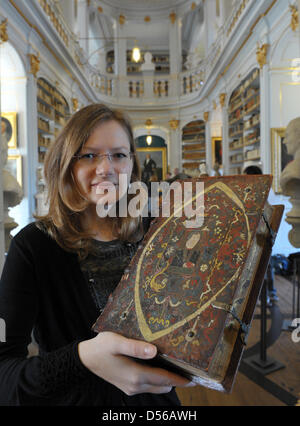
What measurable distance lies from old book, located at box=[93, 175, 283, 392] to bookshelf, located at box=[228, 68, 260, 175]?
6.21m

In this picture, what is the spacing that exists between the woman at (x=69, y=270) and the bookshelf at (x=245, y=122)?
20.1 ft

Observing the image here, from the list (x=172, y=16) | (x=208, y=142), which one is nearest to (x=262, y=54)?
(x=208, y=142)

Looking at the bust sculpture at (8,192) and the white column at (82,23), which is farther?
the white column at (82,23)

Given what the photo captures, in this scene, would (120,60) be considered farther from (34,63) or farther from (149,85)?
(34,63)

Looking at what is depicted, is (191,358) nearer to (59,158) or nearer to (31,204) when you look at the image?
(59,158)

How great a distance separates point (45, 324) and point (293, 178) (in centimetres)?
224

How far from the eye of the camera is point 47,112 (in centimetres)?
741

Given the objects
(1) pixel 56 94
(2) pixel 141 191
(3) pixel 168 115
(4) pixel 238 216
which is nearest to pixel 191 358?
(4) pixel 238 216

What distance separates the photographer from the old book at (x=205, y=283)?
0.53 m

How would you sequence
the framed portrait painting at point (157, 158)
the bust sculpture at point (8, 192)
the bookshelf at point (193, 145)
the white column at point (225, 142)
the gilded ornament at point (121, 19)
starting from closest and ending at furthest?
1. the bust sculpture at point (8, 192)
2. the white column at point (225, 142)
3. the gilded ornament at point (121, 19)
4. the bookshelf at point (193, 145)
5. the framed portrait painting at point (157, 158)

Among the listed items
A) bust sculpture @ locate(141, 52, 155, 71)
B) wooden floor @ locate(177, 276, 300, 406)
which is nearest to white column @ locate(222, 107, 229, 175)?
bust sculpture @ locate(141, 52, 155, 71)

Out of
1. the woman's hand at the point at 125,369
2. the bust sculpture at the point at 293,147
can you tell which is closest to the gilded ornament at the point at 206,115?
the bust sculpture at the point at 293,147

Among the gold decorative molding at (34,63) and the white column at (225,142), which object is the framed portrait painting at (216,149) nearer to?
the white column at (225,142)
